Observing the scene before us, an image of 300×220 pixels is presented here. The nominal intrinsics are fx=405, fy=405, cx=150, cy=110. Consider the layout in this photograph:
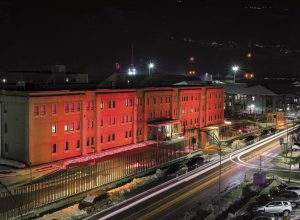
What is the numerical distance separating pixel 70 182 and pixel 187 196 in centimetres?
1203

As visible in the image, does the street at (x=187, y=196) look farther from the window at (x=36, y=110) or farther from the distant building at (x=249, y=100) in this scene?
the distant building at (x=249, y=100)

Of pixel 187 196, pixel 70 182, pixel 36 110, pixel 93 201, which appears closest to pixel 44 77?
pixel 36 110

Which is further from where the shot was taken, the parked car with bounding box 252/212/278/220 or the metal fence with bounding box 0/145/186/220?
the metal fence with bounding box 0/145/186/220

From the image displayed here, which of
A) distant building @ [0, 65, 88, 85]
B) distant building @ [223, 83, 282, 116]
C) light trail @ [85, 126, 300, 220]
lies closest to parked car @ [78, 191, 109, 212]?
light trail @ [85, 126, 300, 220]

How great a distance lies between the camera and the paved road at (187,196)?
33.4m

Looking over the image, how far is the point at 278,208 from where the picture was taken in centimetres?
3281

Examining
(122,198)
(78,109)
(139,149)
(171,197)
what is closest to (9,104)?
(78,109)

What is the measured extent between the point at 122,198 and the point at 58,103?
66.2 ft

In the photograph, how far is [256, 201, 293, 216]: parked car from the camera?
32.7 metres

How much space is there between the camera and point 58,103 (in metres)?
53.2

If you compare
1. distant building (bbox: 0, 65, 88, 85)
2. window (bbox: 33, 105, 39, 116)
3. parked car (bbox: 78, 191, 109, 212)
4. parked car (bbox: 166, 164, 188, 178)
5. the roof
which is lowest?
parked car (bbox: 78, 191, 109, 212)

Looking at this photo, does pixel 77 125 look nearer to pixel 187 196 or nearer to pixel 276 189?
pixel 187 196

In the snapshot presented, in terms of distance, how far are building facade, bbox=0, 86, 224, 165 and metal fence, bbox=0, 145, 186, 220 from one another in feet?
18.4

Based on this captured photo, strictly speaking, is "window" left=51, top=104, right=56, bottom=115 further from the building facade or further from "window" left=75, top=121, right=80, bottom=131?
"window" left=75, top=121, right=80, bottom=131
